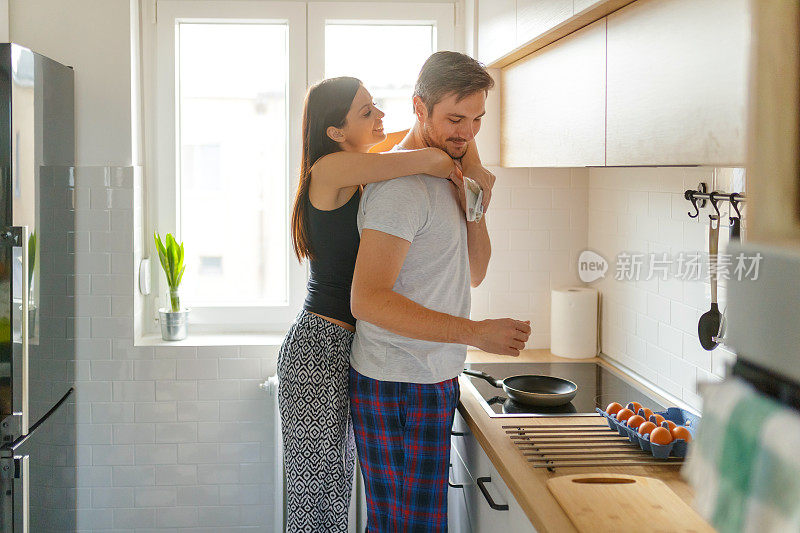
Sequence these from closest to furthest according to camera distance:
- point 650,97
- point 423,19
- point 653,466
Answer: point 650,97 → point 653,466 → point 423,19

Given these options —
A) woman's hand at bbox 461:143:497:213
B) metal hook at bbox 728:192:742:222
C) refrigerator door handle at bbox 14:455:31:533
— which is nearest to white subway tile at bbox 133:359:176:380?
refrigerator door handle at bbox 14:455:31:533

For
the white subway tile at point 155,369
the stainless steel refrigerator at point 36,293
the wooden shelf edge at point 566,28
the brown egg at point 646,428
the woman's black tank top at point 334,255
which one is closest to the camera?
the wooden shelf edge at point 566,28

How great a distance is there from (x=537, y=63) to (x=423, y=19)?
2.80ft

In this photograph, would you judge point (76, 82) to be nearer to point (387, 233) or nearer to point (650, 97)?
point (387, 233)

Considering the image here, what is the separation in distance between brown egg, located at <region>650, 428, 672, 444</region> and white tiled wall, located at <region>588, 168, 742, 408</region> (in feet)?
0.70

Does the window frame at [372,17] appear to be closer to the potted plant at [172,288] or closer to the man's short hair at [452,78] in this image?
the potted plant at [172,288]

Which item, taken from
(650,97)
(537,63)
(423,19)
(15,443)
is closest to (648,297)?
(537,63)

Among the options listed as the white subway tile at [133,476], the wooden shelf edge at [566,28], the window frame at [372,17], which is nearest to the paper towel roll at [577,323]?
the wooden shelf edge at [566,28]

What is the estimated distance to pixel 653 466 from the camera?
1.79m

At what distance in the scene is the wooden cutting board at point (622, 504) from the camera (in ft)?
4.68

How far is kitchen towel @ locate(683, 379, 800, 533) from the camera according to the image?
58cm

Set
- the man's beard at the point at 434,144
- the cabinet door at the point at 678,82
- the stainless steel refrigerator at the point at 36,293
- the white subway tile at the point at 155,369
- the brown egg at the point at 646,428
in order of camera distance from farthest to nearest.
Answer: the white subway tile at the point at 155,369 → the stainless steel refrigerator at the point at 36,293 → the man's beard at the point at 434,144 → the brown egg at the point at 646,428 → the cabinet door at the point at 678,82

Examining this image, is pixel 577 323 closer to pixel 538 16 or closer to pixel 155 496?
pixel 538 16

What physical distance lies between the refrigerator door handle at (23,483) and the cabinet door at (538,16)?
6.50 feet
